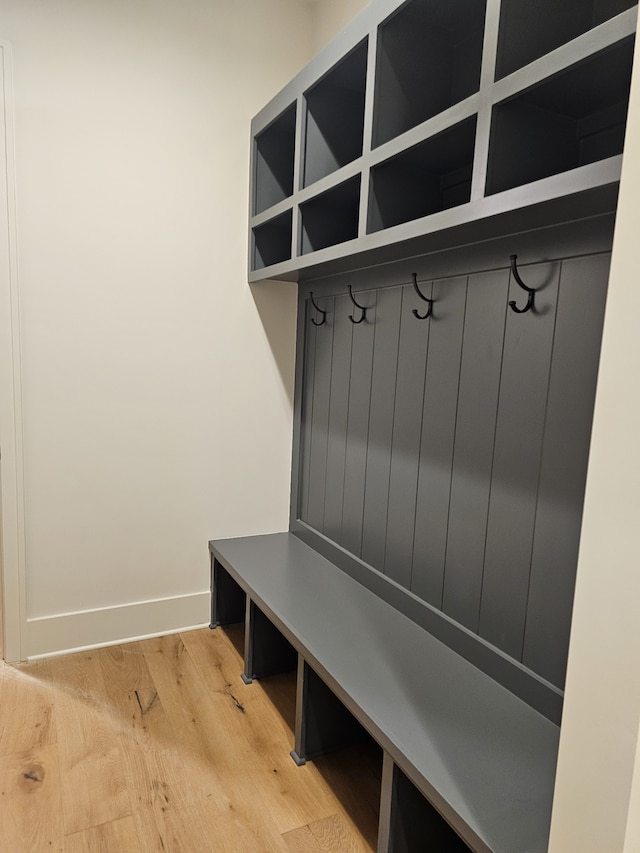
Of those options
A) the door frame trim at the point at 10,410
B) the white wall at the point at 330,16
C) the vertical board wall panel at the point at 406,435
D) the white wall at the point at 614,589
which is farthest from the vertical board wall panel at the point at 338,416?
the white wall at the point at 614,589

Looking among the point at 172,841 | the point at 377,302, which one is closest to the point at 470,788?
the point at 172,841

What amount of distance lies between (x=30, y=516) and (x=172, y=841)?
4.18 ft

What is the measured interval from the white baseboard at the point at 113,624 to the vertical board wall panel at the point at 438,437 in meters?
1.15

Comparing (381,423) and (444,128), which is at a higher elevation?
(444,128)

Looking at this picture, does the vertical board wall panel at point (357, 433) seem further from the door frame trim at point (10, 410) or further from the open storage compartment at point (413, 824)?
the door frame trim at point (10, 410)

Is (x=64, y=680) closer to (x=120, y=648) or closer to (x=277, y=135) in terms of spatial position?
(x=120, y=648)

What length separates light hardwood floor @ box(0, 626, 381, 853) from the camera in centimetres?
147

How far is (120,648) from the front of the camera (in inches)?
92.7

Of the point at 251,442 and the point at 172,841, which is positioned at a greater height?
the point at 251,442

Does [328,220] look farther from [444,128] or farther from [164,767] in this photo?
[164,767]

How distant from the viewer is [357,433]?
2.16 meters

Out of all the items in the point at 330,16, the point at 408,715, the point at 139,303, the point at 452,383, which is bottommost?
the point at 408,715

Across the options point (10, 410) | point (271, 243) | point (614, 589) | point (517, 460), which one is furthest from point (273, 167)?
point (614, 589)

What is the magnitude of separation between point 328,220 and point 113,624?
1.84 m
